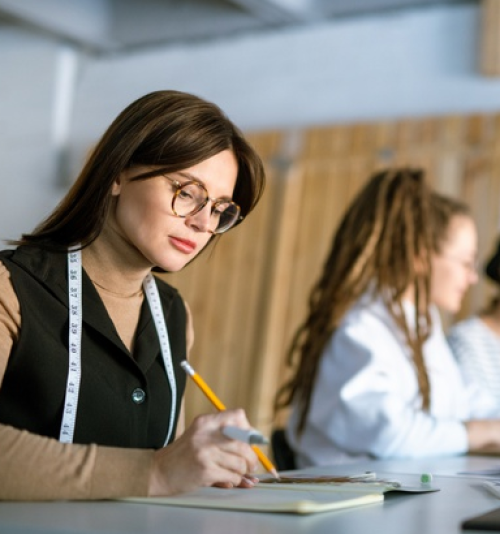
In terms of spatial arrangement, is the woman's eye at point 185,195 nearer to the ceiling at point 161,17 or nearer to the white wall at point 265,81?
the white wall at point 265,81

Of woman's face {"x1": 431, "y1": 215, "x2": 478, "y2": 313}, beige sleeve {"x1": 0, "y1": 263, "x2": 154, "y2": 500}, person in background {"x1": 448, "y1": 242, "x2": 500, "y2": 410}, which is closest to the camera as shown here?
beige sleeve {"x1": 0, "y1": 263, "x2": 154, "y2": 500}

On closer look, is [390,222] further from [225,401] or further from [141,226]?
[225,401]

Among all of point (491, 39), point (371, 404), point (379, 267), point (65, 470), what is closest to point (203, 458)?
point (65, 470)

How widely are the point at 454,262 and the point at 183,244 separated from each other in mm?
2109

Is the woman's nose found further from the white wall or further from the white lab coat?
the white wall

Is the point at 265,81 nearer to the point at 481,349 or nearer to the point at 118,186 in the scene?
the point at 481,349

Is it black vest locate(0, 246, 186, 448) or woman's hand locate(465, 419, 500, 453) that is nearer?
black vest locate(0, 246, 186, 448)

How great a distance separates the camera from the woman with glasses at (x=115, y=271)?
187 cm

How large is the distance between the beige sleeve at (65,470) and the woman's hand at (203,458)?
1.1 inches

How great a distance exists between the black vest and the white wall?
438cm

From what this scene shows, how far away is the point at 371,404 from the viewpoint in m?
2.96

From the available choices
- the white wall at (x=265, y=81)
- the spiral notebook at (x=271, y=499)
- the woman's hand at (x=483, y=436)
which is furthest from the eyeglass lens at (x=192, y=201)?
→ the white wall at (x=265, y=81)

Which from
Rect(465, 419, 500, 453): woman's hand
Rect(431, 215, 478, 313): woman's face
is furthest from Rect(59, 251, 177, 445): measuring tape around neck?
Rect(431, 215, 478, 313): woman's face

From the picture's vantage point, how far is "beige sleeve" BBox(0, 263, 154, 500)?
1522 millimetres
